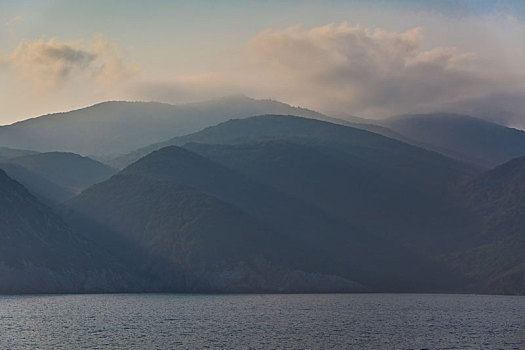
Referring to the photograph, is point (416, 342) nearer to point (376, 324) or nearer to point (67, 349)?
point (376, 324)

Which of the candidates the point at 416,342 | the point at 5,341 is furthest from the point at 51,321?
the point at 416,342

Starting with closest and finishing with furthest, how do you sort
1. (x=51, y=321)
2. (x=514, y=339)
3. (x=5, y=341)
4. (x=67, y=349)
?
(x=67, y=349)
(x=5, y=341)
(x=514, y=339)
(x=51, y=321)

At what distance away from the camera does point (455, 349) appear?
140000 millimetres

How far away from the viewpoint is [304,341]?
148625 mm

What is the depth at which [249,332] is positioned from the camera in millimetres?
164750

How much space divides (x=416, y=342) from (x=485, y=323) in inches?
2085

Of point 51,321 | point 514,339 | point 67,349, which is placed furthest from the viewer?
point 51,321

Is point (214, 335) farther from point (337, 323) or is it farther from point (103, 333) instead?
point (337, 323)

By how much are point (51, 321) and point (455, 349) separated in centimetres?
9930

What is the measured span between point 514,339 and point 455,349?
23.4m

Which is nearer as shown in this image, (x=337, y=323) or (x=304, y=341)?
(x=304, y=341)

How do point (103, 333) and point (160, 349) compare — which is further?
point (103, 333)

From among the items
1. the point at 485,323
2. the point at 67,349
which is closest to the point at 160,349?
the point at 67,349

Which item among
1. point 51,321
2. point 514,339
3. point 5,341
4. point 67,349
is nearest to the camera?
point 67,349
